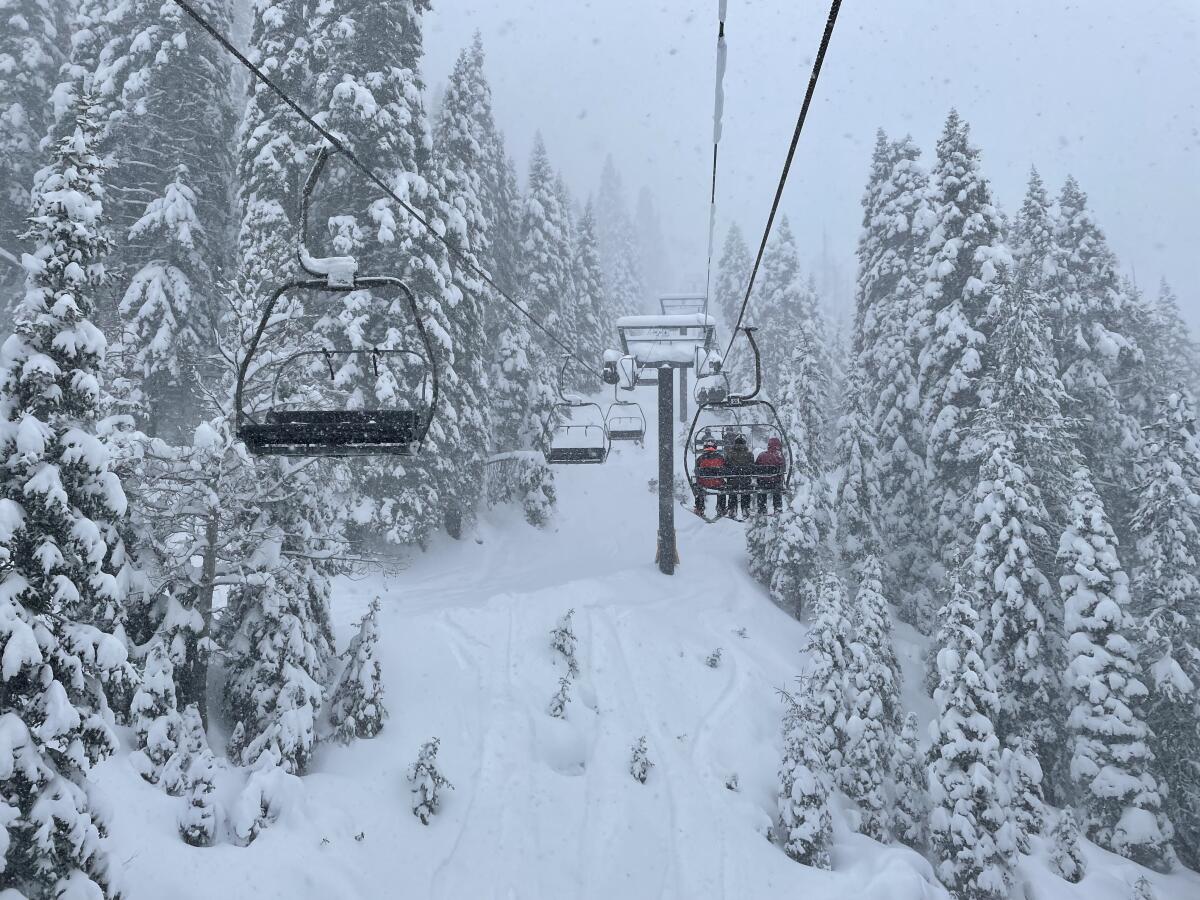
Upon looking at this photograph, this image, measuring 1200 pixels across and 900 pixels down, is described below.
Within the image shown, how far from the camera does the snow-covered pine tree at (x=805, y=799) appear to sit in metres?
13.9

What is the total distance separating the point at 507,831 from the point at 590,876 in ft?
5.34

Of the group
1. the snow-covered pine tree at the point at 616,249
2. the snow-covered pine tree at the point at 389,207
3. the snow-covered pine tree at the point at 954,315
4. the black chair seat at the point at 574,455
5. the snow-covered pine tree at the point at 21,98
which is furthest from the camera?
the snow-covered pine tree at the point at 616,249

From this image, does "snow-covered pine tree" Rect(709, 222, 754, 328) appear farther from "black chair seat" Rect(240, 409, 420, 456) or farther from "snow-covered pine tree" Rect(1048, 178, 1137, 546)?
"black chair seat" Rect(240, 409, 420, 456)

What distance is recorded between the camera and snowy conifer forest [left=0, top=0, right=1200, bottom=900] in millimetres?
8836

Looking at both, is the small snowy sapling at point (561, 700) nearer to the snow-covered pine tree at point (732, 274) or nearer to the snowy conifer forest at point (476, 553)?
the snowy conifer forest at point (476, 553)

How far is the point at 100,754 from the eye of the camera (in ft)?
27.2

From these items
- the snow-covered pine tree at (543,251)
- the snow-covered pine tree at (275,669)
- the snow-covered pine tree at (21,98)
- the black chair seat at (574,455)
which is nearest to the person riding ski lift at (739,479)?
the black chair seat at (574,455)

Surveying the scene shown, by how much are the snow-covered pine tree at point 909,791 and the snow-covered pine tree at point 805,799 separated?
2.46 metres

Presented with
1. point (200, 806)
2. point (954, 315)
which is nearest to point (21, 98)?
point (200, 806)

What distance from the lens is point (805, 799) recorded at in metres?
14.3

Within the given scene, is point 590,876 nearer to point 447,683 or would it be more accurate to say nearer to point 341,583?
point 447,683

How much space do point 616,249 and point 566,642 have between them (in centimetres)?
6559

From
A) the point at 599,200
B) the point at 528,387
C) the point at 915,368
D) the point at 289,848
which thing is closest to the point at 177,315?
the point at 528,387

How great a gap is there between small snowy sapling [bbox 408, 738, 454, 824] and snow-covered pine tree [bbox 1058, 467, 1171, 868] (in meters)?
15.2
